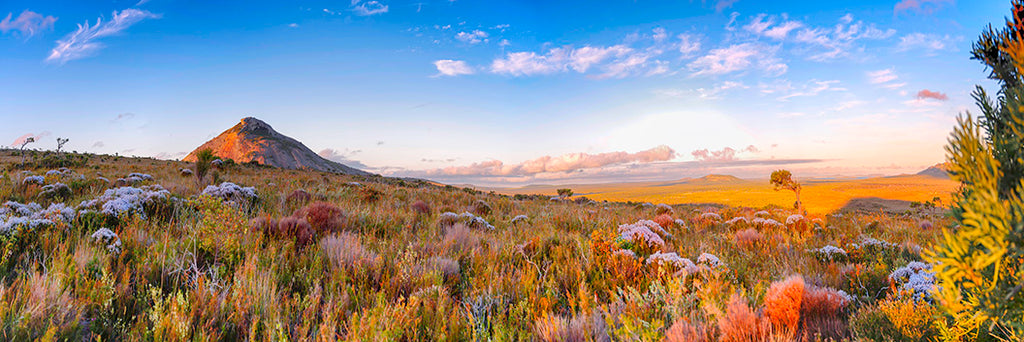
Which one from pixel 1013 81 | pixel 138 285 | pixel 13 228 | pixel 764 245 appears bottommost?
pixel 764 245

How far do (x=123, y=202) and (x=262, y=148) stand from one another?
99152 mm

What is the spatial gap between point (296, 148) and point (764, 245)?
365 feet

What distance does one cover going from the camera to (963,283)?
5.04 feet

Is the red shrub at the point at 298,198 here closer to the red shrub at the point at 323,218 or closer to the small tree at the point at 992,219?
the red shrub at the point at 323,218

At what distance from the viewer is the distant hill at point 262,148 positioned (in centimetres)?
8588

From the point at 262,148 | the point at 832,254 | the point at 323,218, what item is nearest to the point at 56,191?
the point at 323,218

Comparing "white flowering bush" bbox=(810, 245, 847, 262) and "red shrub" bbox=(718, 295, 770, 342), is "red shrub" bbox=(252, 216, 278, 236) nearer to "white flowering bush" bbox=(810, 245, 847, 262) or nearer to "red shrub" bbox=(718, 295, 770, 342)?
"red shrub" bbox=(718, 295, 770, 342)

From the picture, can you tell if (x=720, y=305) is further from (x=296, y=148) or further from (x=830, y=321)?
(x=296, y=148)

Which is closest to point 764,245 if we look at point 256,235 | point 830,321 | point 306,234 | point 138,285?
point 830,321

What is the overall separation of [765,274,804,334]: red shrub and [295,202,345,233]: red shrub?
5714 millimetres

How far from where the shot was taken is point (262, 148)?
88.8m

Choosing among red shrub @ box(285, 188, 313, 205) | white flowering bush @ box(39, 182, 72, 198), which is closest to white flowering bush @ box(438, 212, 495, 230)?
red shrub @ box(285, 188, 313, 205)

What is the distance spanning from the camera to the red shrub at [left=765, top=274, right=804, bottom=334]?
8.70ft

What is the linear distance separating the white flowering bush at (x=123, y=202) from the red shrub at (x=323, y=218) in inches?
85.7
